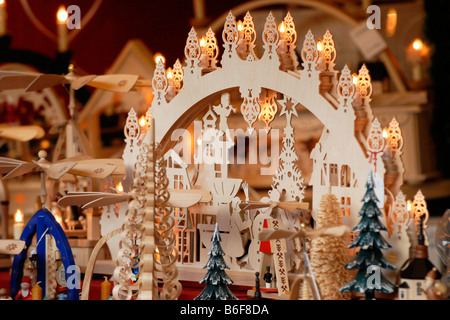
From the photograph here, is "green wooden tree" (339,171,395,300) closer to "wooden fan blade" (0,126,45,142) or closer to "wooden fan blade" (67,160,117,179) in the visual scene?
"wooden fan blade" (67,160,117,179)

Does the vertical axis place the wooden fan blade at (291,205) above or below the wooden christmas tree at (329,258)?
above

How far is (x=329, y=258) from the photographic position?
1723mm

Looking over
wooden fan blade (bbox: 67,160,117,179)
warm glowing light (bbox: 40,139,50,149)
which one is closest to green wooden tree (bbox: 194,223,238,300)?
wooden fan blade (bbox: 67,160,117,179)

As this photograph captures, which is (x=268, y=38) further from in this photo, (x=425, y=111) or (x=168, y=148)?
(x=425, y=111)

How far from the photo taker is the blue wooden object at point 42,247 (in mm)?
1867

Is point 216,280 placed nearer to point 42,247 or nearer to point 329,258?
point 329,258

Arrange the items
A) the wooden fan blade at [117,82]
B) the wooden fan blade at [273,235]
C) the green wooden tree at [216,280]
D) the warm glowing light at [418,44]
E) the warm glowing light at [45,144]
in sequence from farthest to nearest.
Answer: the warm glowing light at [45,144] < the warm glowing light at [418,44] < the wooden fan blade at [117,82] < the green wooden tree at [216,280] < the wooden fan blade at [273,235]

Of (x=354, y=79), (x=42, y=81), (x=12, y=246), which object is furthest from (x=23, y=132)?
(x=354, y=79)

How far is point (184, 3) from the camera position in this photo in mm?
3121

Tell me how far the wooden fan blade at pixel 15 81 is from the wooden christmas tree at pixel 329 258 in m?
0.99

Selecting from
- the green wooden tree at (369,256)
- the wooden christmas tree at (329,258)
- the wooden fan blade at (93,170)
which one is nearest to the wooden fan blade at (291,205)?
the wooden christmas tree at (329,258)

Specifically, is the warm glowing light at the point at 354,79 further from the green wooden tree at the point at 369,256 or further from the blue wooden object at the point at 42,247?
the blue wooden object at the point at 42,247

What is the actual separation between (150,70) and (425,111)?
126 cm
